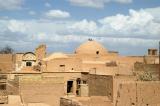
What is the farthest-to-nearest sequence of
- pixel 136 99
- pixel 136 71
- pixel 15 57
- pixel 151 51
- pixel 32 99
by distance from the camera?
pixel 151 51 → pixel 15 57 → pixel 136 71 → pixel 32 99 → pixel 136 99

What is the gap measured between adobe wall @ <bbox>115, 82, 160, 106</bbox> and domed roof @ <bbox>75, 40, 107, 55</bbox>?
16.0 meters

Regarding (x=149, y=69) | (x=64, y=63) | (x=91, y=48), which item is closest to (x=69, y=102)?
(x=149, y=69)

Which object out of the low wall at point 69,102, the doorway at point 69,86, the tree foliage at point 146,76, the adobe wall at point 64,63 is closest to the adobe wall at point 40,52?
the adobe wall at point 64,63

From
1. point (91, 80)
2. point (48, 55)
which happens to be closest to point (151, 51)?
point (48, 55)

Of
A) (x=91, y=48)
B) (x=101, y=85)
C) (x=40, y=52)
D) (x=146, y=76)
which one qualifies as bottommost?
(x=101, y=85)

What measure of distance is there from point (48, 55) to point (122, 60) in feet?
24.6

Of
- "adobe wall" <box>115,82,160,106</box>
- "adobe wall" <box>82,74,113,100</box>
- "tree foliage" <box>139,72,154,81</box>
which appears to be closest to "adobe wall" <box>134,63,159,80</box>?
"tree foliage" <box>139,72,154,81</box>

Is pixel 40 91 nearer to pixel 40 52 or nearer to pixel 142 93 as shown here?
pixel 142 93

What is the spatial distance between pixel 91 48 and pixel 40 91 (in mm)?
14754

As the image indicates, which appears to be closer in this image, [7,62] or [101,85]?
[101,85]

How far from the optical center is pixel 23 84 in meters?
21.5

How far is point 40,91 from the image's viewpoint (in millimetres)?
21594

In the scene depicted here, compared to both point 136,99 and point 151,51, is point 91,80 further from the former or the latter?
point 151,51

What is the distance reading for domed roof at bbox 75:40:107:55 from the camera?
116 feet
